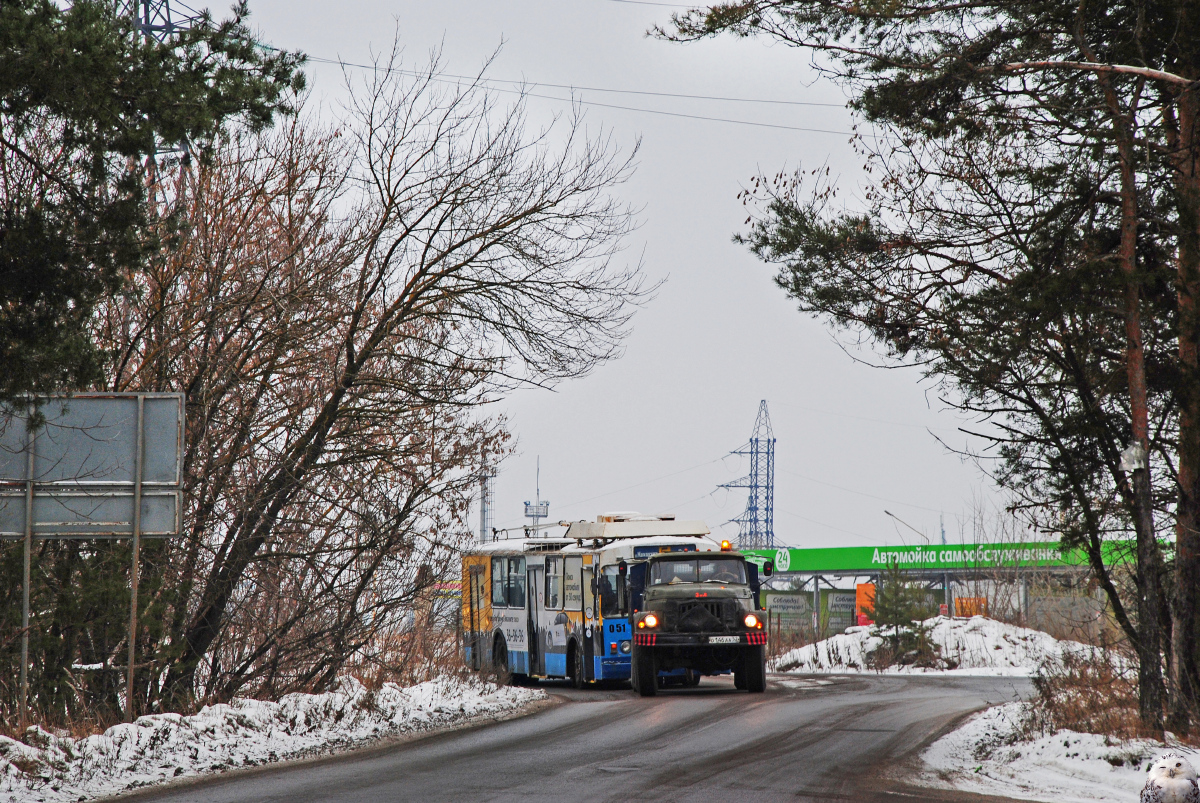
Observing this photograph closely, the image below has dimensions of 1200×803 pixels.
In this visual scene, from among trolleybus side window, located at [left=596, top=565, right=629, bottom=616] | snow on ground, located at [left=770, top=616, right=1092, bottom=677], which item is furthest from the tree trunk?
snow on ground, located at [left=770, top=616, right=1092, bottom=677]

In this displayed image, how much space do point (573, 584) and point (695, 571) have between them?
344cm

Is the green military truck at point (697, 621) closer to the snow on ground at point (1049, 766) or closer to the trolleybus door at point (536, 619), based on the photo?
the trolleybus door at point (536, 619)

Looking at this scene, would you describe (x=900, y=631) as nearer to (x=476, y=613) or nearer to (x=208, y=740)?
(x=476, y=613)

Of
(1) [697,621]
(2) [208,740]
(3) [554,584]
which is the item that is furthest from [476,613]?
(2) [208,740]

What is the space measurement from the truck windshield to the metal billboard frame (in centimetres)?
1175

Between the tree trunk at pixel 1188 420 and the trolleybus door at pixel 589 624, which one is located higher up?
the tree trunk at pixel 1188 420

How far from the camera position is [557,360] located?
17.3m

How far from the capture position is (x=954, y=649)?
32.8m

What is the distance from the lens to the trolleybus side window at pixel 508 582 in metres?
28.4

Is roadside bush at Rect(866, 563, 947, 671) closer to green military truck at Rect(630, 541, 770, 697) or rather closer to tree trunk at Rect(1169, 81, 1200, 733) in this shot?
green military truck at Rect(630, 541, 770, 697)

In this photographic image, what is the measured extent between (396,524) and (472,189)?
473 cm

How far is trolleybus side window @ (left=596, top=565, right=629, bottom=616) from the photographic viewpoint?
2398 cm

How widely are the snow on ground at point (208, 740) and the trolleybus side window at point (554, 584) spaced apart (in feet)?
25.5

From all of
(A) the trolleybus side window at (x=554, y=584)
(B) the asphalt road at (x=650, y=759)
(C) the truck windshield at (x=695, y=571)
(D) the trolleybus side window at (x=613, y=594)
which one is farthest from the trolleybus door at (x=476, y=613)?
(B) the asphalt road at (x=650, y=759)
